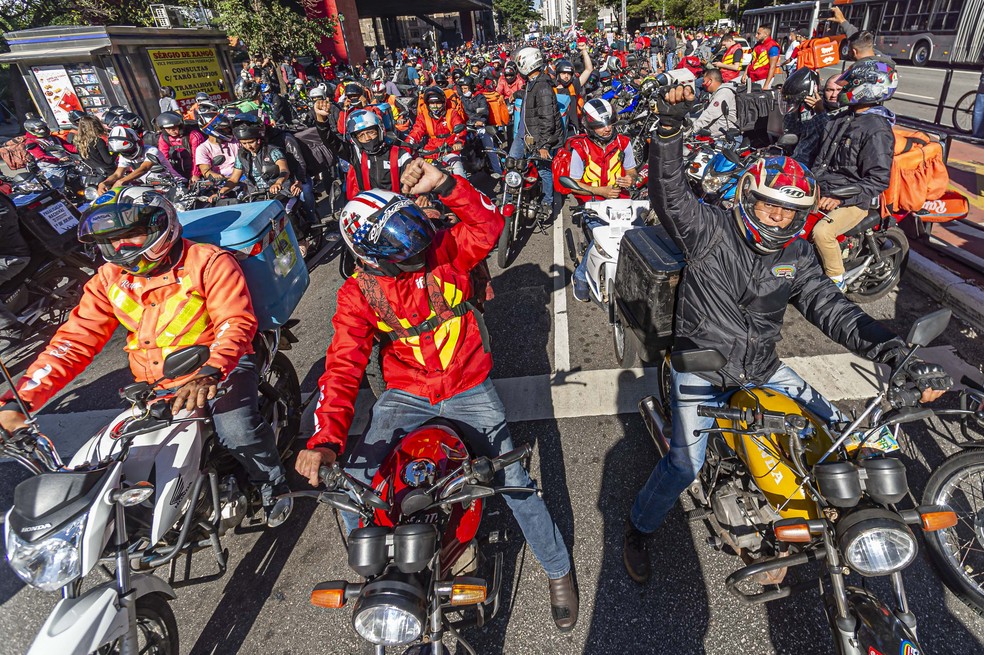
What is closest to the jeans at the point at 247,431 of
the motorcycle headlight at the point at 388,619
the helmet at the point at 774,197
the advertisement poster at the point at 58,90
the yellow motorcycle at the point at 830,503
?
the motorcycle headlight at the point at 388,619

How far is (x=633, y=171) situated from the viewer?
5.91 m

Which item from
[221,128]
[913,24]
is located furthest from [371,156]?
[913,24]

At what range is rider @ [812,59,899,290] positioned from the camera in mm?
4691

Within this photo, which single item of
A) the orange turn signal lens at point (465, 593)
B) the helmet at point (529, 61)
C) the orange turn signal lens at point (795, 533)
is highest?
the helmet at point (529, 61)

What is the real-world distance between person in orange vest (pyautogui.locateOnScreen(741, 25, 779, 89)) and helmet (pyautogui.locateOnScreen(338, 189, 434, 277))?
13491 millimetres

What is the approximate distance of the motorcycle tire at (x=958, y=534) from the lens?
2.72 meters

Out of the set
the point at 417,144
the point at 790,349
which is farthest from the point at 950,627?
the point at 417,144

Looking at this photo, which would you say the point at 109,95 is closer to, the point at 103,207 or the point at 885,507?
the point at 103,207

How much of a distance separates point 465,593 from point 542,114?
8.28 metres

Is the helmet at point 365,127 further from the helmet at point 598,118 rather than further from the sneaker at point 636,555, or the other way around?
the sneaker at point 636,555

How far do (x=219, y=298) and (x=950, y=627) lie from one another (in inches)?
183

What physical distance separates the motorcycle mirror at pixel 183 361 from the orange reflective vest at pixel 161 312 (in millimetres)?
562

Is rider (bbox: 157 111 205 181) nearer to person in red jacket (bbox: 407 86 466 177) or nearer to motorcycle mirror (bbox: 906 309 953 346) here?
person in red jacket (bbox: 407 86 466 177)

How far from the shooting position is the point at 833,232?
16.9 ft
